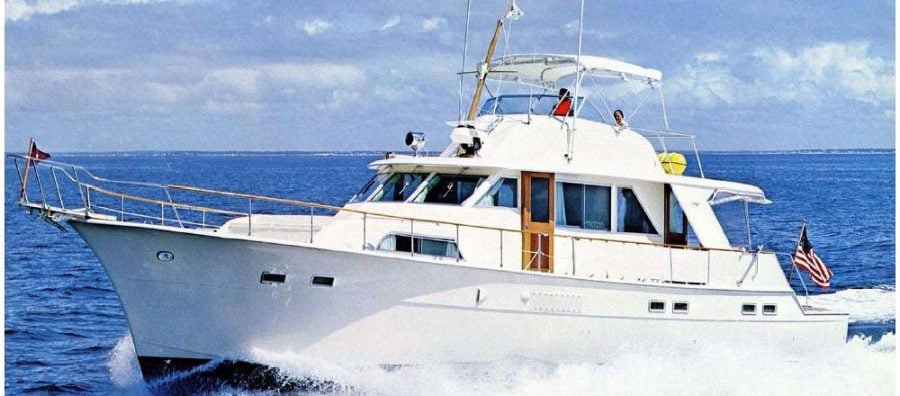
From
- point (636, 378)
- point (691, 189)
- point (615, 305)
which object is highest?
point (691, 189)

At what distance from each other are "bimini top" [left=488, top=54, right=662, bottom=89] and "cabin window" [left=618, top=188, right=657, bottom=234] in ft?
5.81

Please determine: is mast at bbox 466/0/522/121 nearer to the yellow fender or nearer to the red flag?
the yellow fender

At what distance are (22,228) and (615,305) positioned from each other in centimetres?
2506

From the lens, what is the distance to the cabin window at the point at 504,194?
1272 centimetres

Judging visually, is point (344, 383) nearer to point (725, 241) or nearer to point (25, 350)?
point (725, 241)

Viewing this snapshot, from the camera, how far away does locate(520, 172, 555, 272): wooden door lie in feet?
41.6

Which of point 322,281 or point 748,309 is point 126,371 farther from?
point 748,309

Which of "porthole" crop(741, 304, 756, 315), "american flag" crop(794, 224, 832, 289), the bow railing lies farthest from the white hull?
"american flag" crop(794, 224, 832, 289)

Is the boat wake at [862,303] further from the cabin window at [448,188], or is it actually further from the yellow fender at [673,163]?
the cabin window at [448,188]

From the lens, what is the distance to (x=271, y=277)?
11.3 m

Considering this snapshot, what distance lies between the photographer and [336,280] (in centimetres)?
1139

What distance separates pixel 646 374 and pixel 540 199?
2.46 meters

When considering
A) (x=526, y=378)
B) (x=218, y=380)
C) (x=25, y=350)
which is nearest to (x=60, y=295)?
(x=25, y=350)

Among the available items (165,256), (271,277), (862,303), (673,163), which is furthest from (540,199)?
(862,303)
